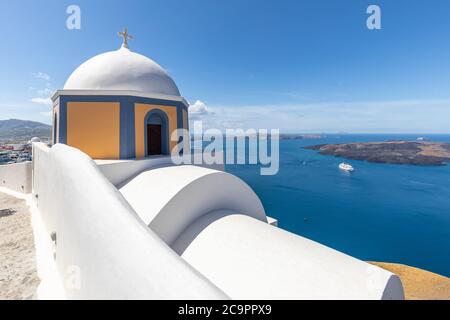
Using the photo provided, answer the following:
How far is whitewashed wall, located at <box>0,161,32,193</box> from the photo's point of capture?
Result: 12.2 metres

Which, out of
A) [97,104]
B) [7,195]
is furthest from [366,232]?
[7,195]

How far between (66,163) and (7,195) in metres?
12.2

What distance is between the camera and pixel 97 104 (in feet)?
22.4

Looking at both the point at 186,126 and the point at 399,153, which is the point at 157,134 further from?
the point at 399,153

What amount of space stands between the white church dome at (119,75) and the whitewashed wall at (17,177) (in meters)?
8.26

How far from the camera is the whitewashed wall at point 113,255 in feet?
5.47

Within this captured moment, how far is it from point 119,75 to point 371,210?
115 ft

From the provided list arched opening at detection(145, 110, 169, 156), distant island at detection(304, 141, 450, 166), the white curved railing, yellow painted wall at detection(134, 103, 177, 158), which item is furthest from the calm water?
yellow painted wall at detection(134, 103, 177, 158)

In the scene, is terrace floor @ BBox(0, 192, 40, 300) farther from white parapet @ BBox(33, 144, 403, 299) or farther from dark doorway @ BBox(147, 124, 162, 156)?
dark doorway @ BBox(147, 124, 162, 156)

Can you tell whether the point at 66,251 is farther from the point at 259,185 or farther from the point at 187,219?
the point at 259,185

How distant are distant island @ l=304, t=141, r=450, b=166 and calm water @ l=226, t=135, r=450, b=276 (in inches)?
331

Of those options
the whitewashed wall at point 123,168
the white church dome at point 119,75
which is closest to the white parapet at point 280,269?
the whitewashed wall at point 123,168

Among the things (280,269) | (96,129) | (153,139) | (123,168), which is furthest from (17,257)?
(280,269)

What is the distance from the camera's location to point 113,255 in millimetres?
2096
